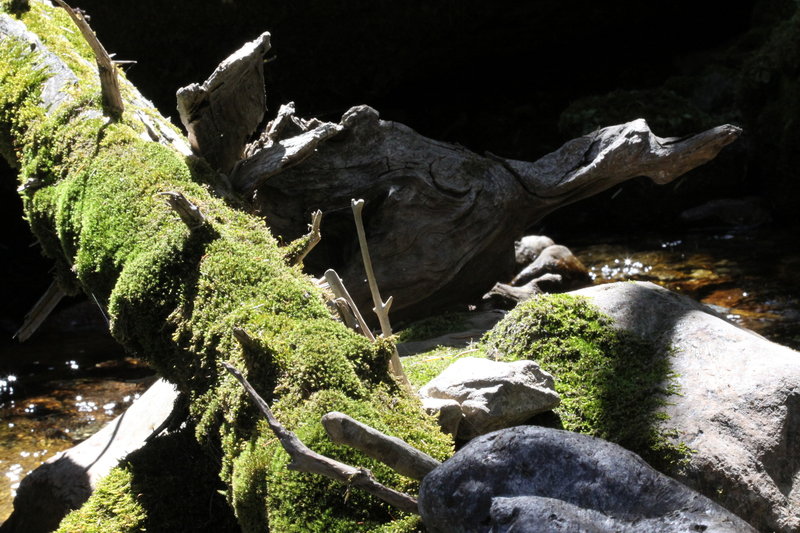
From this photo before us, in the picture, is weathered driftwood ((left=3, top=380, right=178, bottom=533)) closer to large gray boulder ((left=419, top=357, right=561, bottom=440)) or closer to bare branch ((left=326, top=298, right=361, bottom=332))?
bare branch ((left=326, top=298, right=361, bottom=332))

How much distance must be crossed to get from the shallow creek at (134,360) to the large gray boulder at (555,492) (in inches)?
161

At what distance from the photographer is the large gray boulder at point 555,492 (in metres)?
1.89

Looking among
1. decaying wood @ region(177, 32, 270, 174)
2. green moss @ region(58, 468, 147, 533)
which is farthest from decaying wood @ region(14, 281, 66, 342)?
green moss @ region(58, 468, 147, 533)

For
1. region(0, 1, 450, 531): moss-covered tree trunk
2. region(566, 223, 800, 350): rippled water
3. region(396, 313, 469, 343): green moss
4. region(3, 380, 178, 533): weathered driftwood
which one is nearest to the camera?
region(0, 1, 450, 531): moss-covered tree trunk

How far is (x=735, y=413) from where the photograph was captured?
3262 millimetres

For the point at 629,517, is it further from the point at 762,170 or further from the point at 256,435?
the point at 762,170

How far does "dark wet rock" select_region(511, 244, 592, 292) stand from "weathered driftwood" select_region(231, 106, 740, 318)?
1.68m

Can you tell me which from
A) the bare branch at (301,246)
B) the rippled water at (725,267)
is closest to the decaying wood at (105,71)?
the bare branch at (301,246)

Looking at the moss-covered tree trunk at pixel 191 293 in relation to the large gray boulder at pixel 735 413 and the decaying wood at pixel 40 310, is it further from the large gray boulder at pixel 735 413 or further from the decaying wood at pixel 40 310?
the large gray boulder at pixel 735 413

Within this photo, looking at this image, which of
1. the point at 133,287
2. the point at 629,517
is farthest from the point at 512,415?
the point at 133,287

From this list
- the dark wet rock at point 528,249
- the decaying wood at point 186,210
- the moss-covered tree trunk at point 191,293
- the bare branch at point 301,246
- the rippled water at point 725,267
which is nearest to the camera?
the moss-covered tree trunk at point 191,293

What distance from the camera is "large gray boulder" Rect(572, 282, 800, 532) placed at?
9.99 feet

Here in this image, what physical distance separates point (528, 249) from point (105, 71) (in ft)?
16.4

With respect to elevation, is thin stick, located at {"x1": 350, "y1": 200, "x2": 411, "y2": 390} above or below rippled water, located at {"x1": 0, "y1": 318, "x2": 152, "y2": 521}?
above
